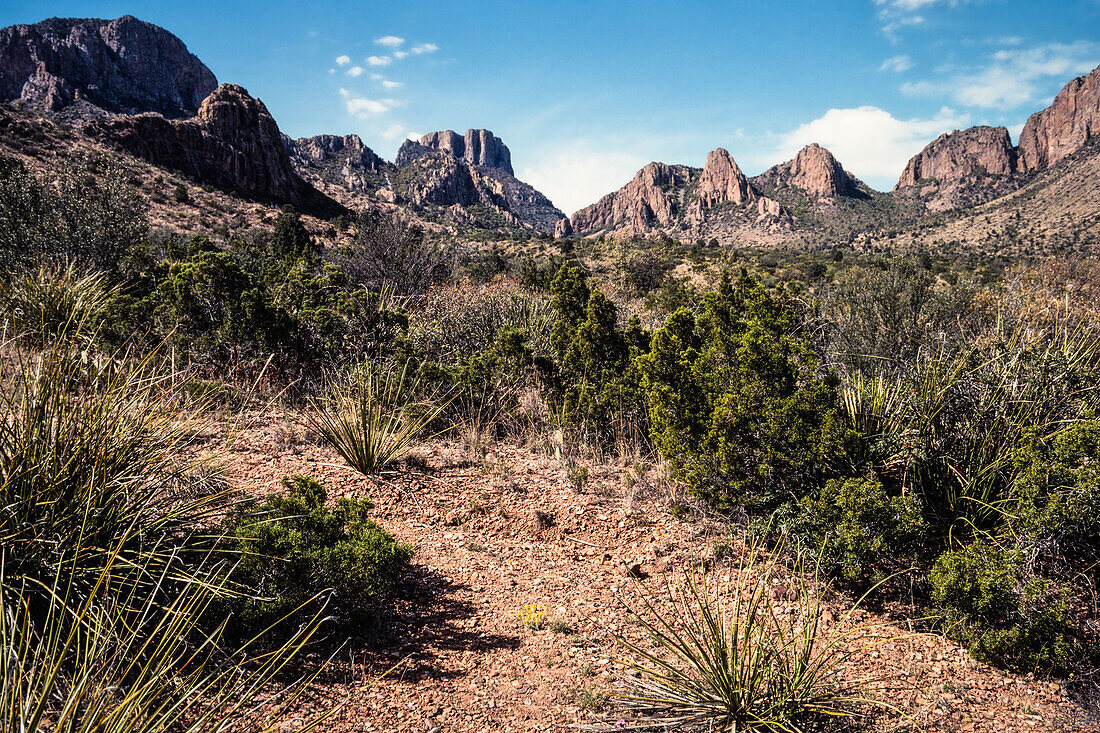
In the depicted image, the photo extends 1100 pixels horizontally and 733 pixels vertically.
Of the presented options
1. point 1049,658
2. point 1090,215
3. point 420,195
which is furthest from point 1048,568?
point 420,195

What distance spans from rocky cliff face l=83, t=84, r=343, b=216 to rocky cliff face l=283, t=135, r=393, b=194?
54.7ft

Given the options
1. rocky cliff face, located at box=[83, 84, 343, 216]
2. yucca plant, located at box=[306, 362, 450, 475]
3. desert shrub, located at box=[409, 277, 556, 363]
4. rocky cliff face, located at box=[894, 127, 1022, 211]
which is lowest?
yucca plant, located at box=[306, 362, 450, 475]

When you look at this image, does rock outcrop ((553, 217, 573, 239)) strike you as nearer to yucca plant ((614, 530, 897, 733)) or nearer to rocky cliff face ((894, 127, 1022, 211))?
rocky cliff face ((894, 127, 1022, 211))

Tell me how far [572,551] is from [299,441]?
10.2 feet

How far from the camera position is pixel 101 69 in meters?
83.3

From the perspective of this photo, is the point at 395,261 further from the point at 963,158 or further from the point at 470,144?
the point at 470,144

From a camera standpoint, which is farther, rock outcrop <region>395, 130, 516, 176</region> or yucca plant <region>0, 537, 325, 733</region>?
rock outcrop <region>395, 130, 516, 176</region>

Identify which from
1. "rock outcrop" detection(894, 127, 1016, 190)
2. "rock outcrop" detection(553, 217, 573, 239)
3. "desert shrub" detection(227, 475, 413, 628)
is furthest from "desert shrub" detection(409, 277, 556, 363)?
"rock outcrop" detection(553, 217, 573, 239)

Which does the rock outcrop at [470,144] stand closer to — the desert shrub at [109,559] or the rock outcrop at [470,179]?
the rock outcrop at [470,179]

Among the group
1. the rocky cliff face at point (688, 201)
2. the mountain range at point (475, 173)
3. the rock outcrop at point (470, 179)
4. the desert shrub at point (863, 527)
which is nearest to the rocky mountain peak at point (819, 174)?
the mountain range at point (475, 173)

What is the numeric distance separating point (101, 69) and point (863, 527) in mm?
119186

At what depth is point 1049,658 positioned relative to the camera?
9.12 feet

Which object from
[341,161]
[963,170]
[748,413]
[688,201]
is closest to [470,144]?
[341,161]

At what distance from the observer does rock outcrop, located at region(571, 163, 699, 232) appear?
407ft
